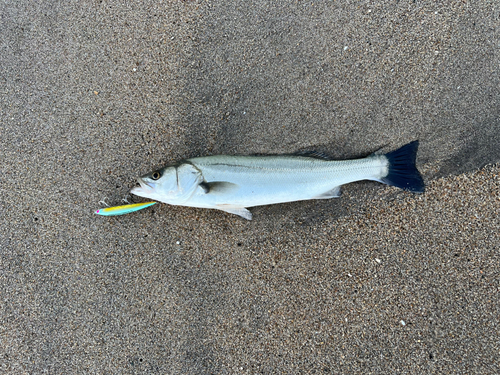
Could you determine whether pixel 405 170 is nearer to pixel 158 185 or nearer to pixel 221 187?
pixel 221 187

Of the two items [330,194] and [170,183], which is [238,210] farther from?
[330,194]

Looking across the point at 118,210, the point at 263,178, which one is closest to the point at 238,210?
the point at 263,178

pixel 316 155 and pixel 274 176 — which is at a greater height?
pixel 316 155

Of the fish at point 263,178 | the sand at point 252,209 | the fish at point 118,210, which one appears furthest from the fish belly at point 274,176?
the fish at point 118,210

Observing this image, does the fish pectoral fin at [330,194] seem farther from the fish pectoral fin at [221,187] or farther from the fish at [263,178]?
the fish pectoral fin at [221,187]

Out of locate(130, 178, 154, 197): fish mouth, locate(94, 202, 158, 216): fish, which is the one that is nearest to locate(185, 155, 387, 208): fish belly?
locate(130, 178, 154, 197): fish mouth

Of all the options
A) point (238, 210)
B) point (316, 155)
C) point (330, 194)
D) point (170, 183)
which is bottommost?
point (238, 210)

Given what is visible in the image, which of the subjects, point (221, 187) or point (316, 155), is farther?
point (316, 155)

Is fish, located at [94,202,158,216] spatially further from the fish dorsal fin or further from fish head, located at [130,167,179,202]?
the fish dorsal fin
